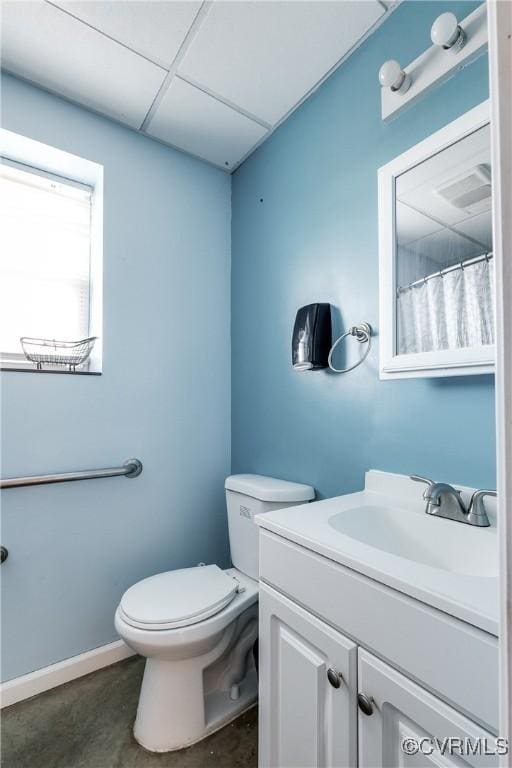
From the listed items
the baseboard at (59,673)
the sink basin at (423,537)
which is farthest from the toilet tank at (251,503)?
the baseboard at (59,673)

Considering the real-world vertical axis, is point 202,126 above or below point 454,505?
above

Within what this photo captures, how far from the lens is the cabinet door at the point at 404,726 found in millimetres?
511

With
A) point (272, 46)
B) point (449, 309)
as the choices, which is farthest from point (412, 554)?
point (272, 46)

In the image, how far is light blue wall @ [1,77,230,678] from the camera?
133cm

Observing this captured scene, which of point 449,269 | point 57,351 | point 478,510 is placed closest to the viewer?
point 478,510

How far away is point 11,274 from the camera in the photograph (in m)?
1.50

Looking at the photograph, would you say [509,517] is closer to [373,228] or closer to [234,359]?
[373,228]

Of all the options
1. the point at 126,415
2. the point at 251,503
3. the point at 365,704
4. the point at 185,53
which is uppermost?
the point at 185,53

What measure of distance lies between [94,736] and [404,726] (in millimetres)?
1090

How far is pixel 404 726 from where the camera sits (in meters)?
0.59

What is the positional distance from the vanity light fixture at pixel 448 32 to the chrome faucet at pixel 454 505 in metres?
1.10

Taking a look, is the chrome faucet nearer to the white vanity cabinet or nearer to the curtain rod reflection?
the white vanity cabinet

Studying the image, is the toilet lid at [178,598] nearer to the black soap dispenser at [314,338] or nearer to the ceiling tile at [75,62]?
the black soap dispenser at [314,338]

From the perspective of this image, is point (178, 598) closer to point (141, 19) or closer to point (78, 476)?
point (78, 476)
